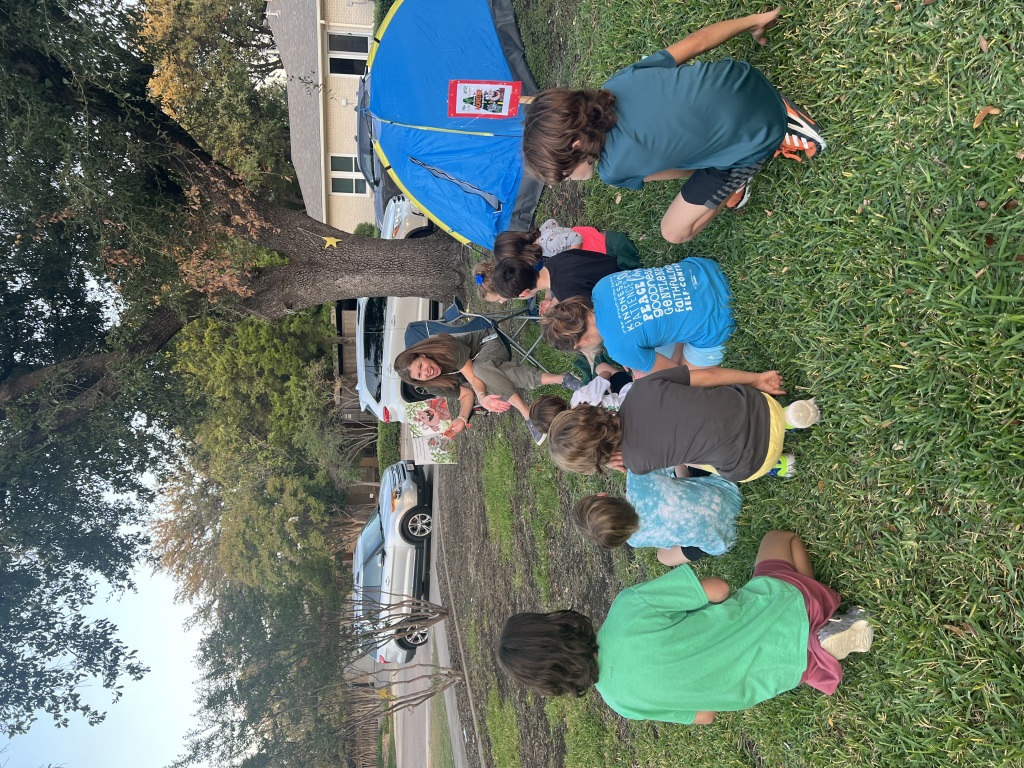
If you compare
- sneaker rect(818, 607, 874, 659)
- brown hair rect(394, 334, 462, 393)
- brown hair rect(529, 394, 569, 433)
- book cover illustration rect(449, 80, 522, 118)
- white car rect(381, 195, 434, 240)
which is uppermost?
white car rect(381, 195, 434, 240)

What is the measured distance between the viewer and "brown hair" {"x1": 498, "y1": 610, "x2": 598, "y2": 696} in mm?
2908

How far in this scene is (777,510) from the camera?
11.5 ft

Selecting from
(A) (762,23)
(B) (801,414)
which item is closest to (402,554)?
(B) (801,414)

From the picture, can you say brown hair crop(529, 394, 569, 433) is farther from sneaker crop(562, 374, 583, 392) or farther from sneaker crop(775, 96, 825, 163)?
sneaker crop(775, 96, 825, 163)

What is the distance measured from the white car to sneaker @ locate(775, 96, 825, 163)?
6068 mm

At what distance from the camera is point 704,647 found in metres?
2.69

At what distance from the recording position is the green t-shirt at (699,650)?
2674mm

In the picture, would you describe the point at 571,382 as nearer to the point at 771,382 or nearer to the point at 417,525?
the point at 771,382

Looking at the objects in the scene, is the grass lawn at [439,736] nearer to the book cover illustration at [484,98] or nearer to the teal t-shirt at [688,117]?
the book cover illustration at [484,98]

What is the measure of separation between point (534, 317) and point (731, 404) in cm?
298

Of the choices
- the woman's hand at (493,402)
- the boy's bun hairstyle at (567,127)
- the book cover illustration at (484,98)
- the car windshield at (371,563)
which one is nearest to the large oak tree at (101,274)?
the book cover illustration at (484,98)

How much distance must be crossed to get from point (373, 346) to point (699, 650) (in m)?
7.72

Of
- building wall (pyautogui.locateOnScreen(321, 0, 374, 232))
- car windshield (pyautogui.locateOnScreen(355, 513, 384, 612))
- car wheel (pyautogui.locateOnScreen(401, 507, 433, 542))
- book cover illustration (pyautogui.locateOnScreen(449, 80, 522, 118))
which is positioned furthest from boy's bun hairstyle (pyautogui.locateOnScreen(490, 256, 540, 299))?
building wall (pyautogui.locateOnScreen(321, 0, 374, 232))

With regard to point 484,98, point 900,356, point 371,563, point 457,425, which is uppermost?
point 484,98
